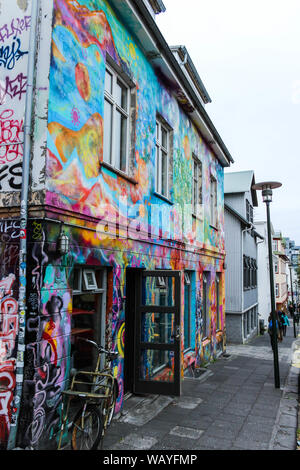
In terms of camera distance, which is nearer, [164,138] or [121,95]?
[121,95]

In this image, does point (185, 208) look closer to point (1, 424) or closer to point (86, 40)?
point (86, 40)

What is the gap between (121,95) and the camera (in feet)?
23.2

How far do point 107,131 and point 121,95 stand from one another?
1078mm

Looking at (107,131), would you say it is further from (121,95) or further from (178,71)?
(178,71)

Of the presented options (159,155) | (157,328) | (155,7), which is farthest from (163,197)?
(155,7)

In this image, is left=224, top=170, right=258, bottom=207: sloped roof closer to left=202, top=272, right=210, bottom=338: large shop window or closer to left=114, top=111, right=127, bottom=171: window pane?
left=202, top=272, right=210, bottom=338: large shop window

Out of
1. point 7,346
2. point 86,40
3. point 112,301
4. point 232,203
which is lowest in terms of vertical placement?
point 7,346

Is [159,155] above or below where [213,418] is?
above

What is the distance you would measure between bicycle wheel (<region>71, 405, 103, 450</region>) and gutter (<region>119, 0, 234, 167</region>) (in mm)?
6109

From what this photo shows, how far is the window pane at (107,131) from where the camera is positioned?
20.8 feet
